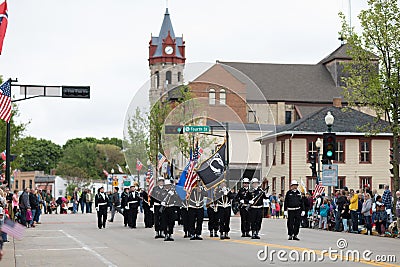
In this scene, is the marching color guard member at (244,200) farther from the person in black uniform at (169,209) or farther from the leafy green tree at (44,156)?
the leafy green tree at (44,156)

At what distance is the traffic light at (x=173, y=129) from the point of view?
24830 mm

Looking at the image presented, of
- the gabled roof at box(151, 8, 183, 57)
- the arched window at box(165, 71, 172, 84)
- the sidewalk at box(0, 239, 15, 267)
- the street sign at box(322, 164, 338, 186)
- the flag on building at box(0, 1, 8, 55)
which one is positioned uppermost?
the gabled roof at box(151, 8, 183, 57)

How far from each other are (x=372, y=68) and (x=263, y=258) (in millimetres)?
15554

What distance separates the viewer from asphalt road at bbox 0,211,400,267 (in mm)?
15086

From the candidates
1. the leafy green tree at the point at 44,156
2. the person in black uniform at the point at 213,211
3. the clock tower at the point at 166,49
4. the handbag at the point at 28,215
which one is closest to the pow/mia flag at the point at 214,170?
the person in black uniform at the point at 213,211

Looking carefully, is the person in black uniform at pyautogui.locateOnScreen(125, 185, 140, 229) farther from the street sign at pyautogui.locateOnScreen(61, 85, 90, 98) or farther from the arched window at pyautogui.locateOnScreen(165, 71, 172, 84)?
the street sign at pyautogui.locateOnScreen(61, 85, 90, 98)

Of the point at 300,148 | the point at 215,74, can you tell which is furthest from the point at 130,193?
the point at 300,148

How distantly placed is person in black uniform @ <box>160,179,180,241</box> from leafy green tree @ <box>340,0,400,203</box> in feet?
32.3

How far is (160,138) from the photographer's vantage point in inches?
998

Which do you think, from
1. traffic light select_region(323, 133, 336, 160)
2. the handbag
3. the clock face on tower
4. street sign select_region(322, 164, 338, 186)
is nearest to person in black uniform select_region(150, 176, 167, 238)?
traffic light select_region(323, 133, 336, 160)

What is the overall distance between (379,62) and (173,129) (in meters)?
9.55

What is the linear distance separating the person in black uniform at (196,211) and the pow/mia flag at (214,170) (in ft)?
1.34

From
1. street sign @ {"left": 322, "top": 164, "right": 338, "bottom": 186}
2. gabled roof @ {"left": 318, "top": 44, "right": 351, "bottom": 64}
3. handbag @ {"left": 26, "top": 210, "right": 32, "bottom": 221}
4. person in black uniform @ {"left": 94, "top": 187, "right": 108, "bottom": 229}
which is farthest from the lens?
gabled roof @ {"left": 318, "top": 44, "right": 351, "bottom": 64}

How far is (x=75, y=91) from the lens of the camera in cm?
3125
